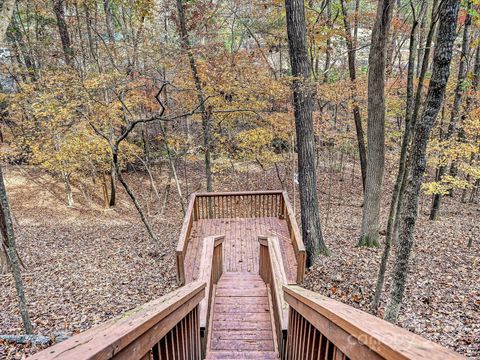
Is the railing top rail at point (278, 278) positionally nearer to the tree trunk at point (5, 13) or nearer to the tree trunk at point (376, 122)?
the tree trunk at point (376, 122)

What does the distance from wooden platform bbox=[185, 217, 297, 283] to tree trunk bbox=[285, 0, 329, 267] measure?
68 cm

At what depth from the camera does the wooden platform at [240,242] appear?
22.6 feet

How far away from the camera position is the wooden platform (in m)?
6.89

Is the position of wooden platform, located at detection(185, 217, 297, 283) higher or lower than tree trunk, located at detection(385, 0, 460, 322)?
lower

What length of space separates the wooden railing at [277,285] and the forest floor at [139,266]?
1.53m

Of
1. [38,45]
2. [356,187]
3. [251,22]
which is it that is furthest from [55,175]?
[356,187]

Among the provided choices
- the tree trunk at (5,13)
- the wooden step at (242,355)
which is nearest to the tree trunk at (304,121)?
the wooden step at (242,355)

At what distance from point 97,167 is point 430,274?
47.7 ft

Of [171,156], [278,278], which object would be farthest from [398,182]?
[171,156]

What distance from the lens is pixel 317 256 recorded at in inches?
298

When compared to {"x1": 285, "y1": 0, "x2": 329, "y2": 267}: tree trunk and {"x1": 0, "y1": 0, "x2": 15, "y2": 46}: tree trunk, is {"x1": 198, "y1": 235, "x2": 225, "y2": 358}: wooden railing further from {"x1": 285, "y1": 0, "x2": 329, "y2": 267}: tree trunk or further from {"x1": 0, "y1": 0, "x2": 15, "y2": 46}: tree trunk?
{"x1": 0, "y1": 0, "x2": 15, "y2": 46}: tree trunk

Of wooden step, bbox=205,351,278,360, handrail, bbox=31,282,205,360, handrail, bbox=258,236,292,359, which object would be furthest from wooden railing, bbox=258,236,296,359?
handrail, bbox=31,282,205,360

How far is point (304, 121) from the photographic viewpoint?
6992 millimetres

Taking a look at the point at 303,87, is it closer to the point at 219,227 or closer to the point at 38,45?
the point at 219,227
